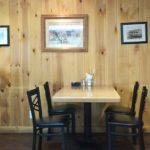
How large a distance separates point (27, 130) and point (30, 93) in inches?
57.9

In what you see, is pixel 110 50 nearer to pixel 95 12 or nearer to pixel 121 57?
pixel 121 57

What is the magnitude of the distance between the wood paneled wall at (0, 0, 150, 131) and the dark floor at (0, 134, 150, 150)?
1.04 ft

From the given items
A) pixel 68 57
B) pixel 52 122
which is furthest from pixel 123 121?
pixel 68 57

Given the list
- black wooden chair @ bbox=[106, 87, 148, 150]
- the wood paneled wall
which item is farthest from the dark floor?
black wooden chair @ bbox=[106, 87, 148, 150]

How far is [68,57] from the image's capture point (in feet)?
14.5

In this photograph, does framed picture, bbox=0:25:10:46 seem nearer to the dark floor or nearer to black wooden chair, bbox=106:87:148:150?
the dark floor

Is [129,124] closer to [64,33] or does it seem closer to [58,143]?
[58,143]

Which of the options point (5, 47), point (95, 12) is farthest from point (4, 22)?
point (95, 12)

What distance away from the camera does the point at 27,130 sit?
4.48m

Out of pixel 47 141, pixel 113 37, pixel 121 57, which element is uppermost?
pixel 113 37

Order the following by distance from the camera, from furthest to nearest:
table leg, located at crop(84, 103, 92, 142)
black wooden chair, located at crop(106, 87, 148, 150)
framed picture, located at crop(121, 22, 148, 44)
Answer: framed picture, located at crop(121, 22, 148, 44)
table leg, located at crop(84, 103, 92, 142)
black wooden chair, located at crop(106, 87, 148, 150)

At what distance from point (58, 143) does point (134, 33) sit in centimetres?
207

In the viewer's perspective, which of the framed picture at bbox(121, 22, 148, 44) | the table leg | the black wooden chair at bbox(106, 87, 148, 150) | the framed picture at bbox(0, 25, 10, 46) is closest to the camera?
the black wooden chair at bbox(106, 87, 148, 150)

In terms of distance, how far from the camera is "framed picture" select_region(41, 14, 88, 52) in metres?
4.36
